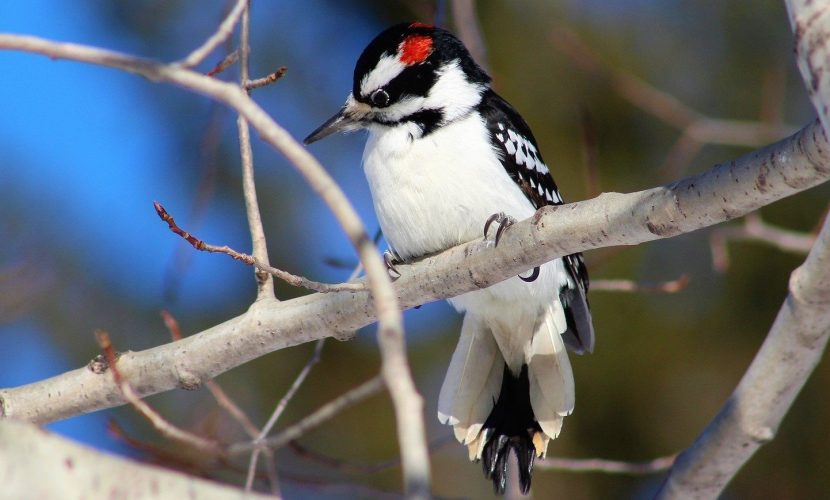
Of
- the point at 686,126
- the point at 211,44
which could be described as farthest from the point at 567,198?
the point at 211,44

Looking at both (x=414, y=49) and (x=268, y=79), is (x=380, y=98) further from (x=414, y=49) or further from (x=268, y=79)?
(x=268, y=79)

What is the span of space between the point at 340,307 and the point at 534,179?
4.33ft

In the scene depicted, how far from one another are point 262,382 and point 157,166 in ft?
6.99

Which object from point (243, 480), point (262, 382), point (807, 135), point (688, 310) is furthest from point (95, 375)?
point (688, 310)

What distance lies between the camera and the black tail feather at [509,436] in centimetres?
387

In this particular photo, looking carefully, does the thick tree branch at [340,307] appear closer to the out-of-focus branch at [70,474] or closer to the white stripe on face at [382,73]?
the white stripe on face at [382,73]

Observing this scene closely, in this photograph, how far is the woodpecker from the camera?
149 inches

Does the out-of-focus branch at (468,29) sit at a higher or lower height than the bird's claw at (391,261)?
higher

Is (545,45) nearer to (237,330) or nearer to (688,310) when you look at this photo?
(688,310)

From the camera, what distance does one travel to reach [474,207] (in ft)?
12.2

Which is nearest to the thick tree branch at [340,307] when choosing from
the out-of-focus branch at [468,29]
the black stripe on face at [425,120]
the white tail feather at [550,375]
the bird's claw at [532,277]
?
the bird's claw at [532,277]

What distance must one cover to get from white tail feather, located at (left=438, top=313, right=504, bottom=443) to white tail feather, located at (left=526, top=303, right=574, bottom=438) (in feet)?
0.56

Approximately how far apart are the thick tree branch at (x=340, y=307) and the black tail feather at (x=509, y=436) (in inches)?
40.9

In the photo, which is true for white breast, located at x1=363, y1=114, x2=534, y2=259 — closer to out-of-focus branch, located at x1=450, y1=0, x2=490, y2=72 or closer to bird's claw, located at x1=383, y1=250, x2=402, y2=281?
bird's claw, located at x1=383, y1=250, x2=402, y2=281
